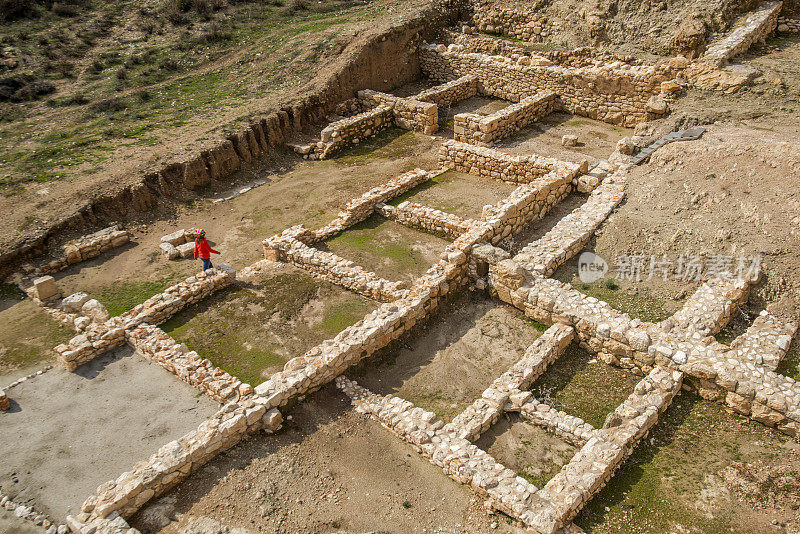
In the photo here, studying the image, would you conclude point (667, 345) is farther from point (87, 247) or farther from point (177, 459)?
point (87, 247)

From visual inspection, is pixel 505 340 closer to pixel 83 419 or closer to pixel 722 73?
pixel 83 419

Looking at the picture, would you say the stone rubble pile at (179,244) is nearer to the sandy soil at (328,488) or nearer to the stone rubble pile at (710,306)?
the sandy soil at (328,488)

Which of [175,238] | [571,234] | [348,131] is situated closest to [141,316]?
[175,238]

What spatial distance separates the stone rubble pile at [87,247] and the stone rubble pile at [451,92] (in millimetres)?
10597

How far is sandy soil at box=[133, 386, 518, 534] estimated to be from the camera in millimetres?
7012

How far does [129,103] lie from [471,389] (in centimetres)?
1491

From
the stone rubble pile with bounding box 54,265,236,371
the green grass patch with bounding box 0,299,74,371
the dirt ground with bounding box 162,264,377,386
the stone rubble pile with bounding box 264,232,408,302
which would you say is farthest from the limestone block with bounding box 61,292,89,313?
the stone rubble pile with bounding box 264,232,408,302

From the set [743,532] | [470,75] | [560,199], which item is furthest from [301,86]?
[743,532]

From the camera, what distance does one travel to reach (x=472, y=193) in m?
14.8

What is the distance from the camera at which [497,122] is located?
1683cm

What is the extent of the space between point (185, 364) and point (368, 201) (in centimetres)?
622

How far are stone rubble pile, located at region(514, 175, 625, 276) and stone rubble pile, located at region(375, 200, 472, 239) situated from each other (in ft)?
6.06

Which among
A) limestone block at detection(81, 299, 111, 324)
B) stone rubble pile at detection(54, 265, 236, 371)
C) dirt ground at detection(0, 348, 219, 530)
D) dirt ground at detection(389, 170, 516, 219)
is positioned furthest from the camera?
dirt ground at detection(389, 170, 516, 219)

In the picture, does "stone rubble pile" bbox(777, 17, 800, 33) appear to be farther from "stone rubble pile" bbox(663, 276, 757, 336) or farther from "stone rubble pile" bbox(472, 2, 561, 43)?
"stone rubble pile" bbox(663, 276, 757, 336)
